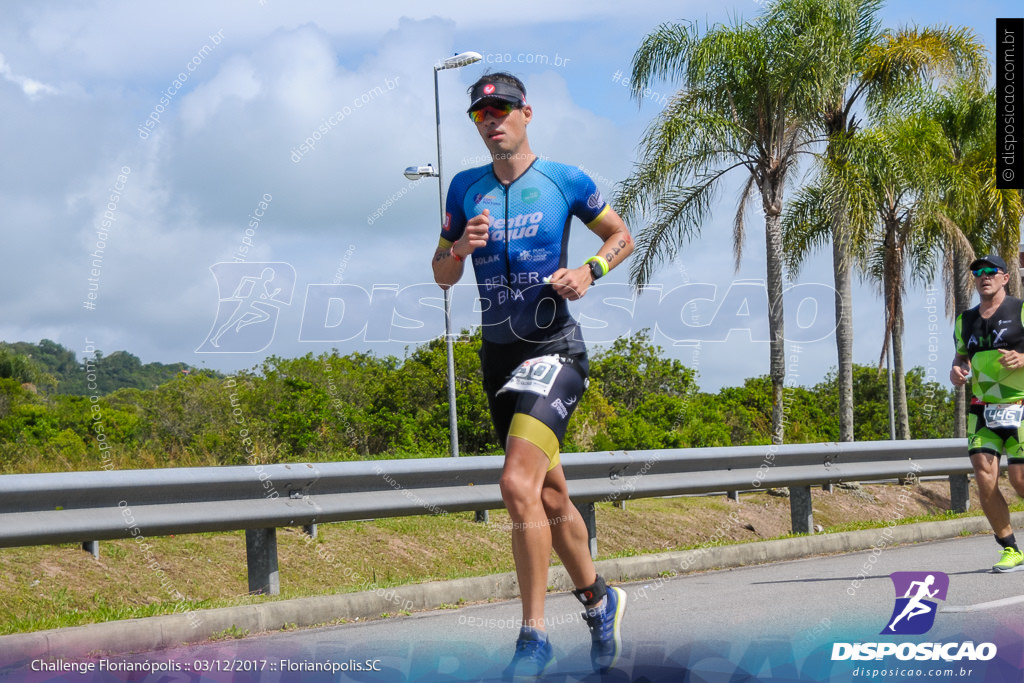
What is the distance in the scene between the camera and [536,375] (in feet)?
14.3

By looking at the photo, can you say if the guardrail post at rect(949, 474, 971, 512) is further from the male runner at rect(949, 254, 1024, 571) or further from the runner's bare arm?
the runner's bare arm

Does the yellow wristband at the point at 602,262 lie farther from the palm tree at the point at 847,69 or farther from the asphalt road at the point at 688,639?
the palm tree at the point at 847,69

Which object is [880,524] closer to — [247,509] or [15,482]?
[247,509]

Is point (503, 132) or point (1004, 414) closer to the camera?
point (503, 132)

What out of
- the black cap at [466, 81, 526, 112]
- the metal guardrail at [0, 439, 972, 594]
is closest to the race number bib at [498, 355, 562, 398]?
the black cap at [466, 81, 526, 112]

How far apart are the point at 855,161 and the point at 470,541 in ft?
43.2

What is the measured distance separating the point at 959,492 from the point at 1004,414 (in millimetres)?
4893

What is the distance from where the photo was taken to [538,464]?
13.9 feet

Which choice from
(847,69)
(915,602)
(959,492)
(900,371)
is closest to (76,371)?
(900,371)

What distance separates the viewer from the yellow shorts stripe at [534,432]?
4254mm

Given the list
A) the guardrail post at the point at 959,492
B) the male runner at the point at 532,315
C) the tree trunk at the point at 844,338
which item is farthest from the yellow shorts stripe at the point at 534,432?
the tree trunk at the point at 844,338

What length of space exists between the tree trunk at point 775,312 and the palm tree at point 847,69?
1014 millimetres

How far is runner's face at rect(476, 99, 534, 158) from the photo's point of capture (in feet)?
14.9

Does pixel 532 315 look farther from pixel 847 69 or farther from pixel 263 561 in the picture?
pixel 847 69
